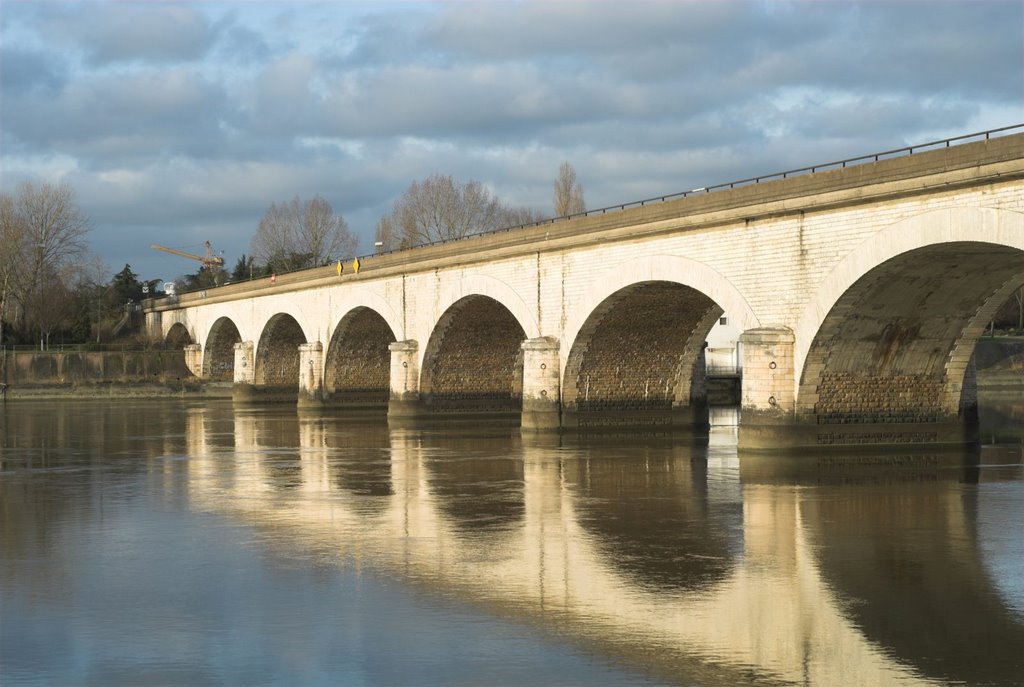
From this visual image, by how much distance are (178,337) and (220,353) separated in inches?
349

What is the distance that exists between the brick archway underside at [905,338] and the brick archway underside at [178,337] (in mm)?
65314

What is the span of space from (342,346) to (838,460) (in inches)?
1335

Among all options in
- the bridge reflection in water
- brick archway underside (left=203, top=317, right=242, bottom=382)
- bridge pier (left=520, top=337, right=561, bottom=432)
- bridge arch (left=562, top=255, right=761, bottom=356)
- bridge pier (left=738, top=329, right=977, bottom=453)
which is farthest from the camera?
brick archway underside (left=203, top=317, right=242, bottom=382)

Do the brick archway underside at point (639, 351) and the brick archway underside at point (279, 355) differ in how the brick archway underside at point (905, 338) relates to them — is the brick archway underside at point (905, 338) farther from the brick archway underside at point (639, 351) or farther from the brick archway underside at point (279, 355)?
the brick archway underside at point (279, 355)

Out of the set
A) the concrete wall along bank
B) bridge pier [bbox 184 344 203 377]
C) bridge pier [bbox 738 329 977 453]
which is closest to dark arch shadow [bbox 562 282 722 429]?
bridge pier [bbox 738 329 977 453]

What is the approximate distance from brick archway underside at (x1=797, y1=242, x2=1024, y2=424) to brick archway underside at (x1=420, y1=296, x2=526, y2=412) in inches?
728

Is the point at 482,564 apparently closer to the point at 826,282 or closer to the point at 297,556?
the point at 297,556

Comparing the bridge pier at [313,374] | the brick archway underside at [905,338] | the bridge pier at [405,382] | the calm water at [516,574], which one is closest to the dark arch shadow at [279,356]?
the bridge pier at [313,374]

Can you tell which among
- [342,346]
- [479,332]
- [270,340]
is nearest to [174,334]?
[270,340]

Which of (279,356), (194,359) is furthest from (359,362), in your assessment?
(194,359)

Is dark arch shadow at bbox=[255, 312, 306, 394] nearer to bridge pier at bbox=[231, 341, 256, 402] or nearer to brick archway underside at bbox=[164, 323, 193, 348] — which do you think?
bridge pier at bbox=[231, 341, 256, 402]

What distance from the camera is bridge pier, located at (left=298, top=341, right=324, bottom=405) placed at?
56.8 meters

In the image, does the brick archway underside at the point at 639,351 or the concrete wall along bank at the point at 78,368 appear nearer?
the brick archway underside at the point at 639,351

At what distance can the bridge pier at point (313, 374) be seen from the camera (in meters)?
56.8
